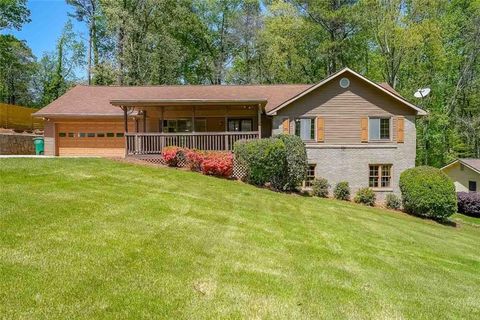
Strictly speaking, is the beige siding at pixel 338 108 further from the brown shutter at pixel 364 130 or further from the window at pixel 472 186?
the window at pixel 472 186

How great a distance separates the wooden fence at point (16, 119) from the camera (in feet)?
86.3

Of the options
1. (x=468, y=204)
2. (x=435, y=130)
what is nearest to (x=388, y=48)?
(x=435, y=130)

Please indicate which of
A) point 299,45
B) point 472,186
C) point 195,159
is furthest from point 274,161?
point 299,45

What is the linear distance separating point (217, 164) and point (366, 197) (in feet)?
26.2

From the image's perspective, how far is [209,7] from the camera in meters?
38.3

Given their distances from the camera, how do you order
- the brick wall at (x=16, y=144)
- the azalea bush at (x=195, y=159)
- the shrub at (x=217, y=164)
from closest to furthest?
the shrub at (x=217, y=164)
the azalea bush at (x=195, y=159)
the brick wall at (x=16, y=144)

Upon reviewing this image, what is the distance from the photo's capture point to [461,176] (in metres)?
28.8

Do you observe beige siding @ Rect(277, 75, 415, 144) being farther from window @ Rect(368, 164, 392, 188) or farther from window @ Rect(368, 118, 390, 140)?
window @ Rect(368, 164, 392, 188)

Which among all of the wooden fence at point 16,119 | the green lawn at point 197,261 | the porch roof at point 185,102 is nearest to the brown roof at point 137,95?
the porch roof at point 185,102

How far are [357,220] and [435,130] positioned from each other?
25.7 m

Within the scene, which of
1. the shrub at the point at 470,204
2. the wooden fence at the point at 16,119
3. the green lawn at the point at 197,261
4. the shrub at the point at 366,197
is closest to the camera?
the green lawn at the point at 197,261

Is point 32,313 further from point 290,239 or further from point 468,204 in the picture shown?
point 468,204

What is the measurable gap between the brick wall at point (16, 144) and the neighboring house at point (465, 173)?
31273 mm

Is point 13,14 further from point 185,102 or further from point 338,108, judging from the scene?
point 338,108
